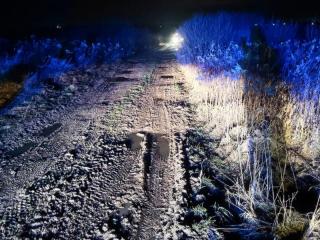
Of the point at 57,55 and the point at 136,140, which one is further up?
the point at 57,55

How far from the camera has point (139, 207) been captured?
3402 millimetres

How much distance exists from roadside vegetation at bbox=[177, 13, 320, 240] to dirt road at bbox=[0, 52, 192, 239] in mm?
349

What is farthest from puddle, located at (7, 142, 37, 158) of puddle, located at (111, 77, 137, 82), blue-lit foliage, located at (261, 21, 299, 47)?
blue-lit foliage, located at (261, 21, 299, 47)

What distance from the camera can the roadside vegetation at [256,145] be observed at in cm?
303

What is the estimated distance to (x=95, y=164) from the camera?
423 centimetres

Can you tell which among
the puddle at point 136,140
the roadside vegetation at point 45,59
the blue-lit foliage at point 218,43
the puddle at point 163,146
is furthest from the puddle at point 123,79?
the puddle at point 163,146

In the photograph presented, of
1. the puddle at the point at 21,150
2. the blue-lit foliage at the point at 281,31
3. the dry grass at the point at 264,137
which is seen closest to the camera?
the dry grass at the point at 264,137

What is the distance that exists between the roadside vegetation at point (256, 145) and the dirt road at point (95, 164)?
13.7 inches

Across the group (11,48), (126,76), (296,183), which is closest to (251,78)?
(296,183)

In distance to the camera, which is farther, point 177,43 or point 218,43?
point 177,43

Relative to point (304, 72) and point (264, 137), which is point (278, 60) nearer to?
point (304, 72)

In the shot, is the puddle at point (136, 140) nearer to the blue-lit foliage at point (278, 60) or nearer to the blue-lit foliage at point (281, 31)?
the blue-lit foliage at point (278, 60)

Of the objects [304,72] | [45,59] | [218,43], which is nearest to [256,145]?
[304,72]

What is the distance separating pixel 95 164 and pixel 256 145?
7.49 feet
